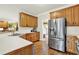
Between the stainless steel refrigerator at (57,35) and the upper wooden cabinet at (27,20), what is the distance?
0.34 m

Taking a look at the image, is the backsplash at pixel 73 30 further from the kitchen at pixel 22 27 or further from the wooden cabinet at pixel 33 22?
the wooden cabinet at pixel 33 22

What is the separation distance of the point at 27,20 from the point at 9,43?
42 cm

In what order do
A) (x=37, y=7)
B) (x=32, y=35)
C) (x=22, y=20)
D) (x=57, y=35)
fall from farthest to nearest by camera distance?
(x=57, y=35), (x=32, y=35), (x=22, y=20), (x=37, y=7)

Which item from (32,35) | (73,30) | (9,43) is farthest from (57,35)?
(9,43)

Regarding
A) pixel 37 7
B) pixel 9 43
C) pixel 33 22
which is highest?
pixel 37 7

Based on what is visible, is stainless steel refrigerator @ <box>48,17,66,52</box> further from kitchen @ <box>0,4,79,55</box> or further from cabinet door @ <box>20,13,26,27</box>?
cabinet door @ <box>20,13,26,27</box>

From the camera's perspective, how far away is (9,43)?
1.55m

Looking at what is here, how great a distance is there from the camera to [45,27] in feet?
5.74

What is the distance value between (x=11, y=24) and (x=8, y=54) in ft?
1.30

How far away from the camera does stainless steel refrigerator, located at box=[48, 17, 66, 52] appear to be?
2.09 m

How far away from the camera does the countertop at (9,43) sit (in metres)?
1.42

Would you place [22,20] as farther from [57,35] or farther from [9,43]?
[57,35]
